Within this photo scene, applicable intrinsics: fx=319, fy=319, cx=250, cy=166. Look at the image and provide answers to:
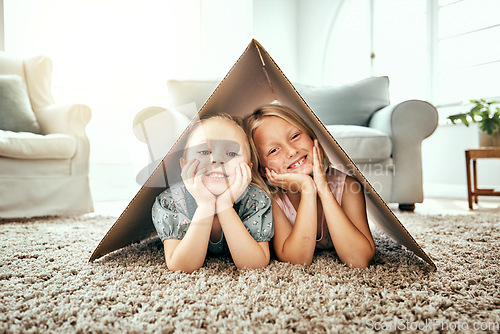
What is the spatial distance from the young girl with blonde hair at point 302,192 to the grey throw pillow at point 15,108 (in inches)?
62.9

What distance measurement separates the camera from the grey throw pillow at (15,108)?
5.76ft

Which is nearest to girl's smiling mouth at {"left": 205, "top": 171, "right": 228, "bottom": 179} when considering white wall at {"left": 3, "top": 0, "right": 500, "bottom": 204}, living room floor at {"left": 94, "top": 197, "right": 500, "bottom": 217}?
living room floor at {"left": 94, "top": 197, "right": 500, "bottom": 217}

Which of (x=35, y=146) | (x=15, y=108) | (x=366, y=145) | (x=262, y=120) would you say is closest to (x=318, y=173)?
(x=262, y=120)

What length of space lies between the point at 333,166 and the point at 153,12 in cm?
308

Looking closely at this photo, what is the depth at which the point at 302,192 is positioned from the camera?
0.73m

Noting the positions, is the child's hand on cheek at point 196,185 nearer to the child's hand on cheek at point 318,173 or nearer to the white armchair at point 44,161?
the child's hand on cheek at point 318,173

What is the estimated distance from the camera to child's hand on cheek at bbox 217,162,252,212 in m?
0.68

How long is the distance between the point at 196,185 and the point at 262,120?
0.25 meters

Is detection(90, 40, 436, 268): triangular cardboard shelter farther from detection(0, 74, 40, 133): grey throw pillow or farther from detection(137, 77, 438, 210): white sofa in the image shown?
detection(0, 74, 40, 133): grey throw pillow

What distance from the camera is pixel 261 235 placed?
0.72 meters

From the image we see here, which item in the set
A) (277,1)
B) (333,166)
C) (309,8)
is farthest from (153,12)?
(333,166)

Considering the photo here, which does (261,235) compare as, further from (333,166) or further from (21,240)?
(21,240)

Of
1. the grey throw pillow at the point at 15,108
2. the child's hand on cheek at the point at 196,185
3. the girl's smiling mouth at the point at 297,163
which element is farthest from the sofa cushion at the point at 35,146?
the girl's smiling mouth at the point at 297,163

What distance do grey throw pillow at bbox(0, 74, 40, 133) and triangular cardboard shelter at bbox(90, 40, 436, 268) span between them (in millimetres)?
1372
